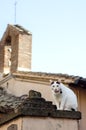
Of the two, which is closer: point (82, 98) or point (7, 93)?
point (82, 98)

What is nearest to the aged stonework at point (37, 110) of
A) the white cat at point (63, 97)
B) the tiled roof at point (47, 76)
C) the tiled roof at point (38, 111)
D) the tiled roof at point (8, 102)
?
the tiled roof at point (38, 111)

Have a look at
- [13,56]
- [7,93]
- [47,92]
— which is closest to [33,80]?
[47,92]

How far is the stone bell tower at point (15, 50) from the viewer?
19.1 meters

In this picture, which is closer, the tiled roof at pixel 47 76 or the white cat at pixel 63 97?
the white cat at pixel 63 97

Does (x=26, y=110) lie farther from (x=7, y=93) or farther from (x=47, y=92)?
(x=7, y=93)

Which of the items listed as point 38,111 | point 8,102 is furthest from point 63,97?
point 8,102

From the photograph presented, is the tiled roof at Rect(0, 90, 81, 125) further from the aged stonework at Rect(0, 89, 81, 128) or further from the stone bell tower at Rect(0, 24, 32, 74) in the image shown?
the stone bell tower at Rect(0, 24, 32, 74)

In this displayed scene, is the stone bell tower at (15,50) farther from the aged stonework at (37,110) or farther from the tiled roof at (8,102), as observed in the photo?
the aged stonework at (37,110)

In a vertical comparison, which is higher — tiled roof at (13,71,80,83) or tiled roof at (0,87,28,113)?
tiled roof at (13,71,80,83)

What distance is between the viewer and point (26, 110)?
6547mm

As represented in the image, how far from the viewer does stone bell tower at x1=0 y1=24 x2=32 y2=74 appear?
19.1 m

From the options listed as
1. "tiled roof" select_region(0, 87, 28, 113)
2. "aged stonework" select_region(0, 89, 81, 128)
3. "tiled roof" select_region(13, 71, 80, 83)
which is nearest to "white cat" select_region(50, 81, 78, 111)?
"aged stonework" select_region(0, 89, 81, 128)

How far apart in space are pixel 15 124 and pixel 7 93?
10.2 meters

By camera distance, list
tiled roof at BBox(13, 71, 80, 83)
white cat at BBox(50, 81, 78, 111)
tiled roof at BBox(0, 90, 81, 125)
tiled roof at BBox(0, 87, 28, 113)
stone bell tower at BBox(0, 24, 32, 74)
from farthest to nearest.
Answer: stone bell tower at BBox(0, 24, 32, 74)
tiled roof at BBox(13, 71, 80, 83)
tiled roof at BBox(0, 87, 28, 113)
white cat at BBox(50, 81, 78, 111)
tiled roof at BBox(0, 90, 81, 125)
